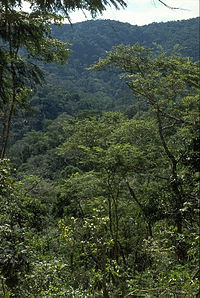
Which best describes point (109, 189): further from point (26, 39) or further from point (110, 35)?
point (110, 35)

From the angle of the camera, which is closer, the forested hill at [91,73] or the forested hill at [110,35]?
the forested hill at [91,73]

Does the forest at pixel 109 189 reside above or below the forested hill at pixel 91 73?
below

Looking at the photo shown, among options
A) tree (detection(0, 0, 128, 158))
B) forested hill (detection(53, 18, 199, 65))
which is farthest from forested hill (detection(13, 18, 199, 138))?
tree (detection(0, 0, 128, 158))

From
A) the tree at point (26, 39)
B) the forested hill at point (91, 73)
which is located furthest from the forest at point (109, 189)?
the forested hill at point (91, 73)

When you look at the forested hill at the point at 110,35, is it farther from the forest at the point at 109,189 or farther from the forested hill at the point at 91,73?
the forest at the point at 109,189

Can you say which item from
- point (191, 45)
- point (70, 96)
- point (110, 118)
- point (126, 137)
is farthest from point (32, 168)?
point (191, 45)

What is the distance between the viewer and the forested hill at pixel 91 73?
54.0 m

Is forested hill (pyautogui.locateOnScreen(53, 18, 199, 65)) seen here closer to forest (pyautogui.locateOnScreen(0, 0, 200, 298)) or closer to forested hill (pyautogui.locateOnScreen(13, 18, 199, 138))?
forested hill (pyautogui.locateOnScreen(13, 18, 199, 138))

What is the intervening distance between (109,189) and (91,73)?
8118 centimetres

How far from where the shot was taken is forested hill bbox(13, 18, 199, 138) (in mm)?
53969

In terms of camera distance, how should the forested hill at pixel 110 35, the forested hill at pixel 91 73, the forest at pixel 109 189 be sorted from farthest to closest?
the forested hill at pixel 110 35 → the forested hill at pixel 91 73 → the forest at pixel 109 189

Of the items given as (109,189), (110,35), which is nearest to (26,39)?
(109,189)

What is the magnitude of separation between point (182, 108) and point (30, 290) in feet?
20.4

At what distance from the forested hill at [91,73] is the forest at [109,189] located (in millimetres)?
18546
